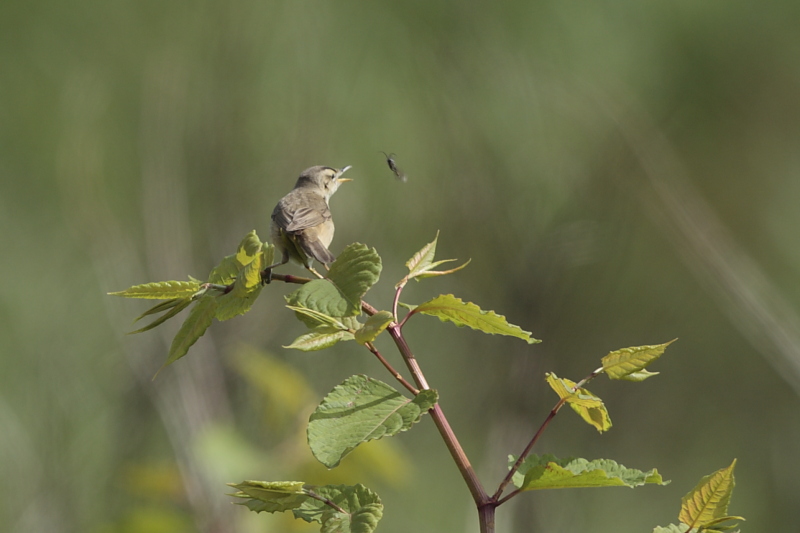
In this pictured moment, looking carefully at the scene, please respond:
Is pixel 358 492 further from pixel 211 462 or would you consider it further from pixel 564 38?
pixel 564 38

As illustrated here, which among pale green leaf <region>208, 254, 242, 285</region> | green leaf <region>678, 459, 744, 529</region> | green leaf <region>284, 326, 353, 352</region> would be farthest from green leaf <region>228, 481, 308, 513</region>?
green leaf <region>678, 459, 744, 529</region>

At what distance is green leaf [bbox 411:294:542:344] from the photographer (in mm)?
749

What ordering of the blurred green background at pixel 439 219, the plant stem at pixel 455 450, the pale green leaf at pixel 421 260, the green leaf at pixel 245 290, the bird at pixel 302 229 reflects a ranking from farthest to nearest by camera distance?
the blurred green background at pixel 439 219 < the bird at pixel 302 229 < the pale green leaf at pixel 421 260 < the green leaf at pixel 245 290 < the plant stem at pixel 455 450

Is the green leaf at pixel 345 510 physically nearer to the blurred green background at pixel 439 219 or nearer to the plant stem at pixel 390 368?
the plant stem at pixel 390 368

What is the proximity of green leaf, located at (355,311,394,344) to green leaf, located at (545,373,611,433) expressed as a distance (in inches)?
5.8

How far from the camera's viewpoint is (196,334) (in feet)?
2.56

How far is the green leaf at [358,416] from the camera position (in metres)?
0.65

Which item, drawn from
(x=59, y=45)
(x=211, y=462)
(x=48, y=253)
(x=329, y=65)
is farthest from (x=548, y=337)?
(x=59, y=45)

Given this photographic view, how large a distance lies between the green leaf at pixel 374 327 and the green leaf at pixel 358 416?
2.0 inches

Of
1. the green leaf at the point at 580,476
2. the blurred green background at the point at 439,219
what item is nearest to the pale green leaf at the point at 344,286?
the green leaf at the point at 580,476

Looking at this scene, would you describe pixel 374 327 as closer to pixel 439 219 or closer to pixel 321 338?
pixel 321 338

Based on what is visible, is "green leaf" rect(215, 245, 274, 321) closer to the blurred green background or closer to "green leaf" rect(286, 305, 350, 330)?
"green leaf" rect(286, 305, 350, 330)

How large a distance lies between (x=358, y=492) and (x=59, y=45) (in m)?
5.86

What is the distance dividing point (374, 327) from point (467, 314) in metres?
0.12
